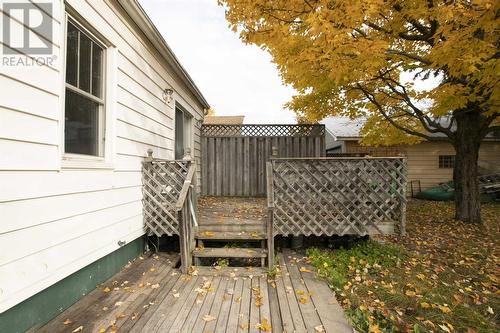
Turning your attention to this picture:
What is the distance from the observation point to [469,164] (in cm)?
693

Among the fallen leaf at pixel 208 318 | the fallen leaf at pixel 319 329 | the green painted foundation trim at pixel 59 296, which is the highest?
the green painted foundation trim at pixel 59 296

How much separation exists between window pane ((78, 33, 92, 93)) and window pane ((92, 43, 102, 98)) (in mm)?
96

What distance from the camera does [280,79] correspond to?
784 cm

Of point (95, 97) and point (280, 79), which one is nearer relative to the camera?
point (95, 97)

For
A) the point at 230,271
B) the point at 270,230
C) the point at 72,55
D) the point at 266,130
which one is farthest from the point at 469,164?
the point at 72,55

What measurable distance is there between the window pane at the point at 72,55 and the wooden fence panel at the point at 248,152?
559 centimetres

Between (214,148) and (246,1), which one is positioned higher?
(246,1)

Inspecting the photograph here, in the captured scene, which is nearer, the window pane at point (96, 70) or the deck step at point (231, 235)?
the window pane at point (96, 70)

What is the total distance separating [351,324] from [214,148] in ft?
21.8

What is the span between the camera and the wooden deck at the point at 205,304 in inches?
104

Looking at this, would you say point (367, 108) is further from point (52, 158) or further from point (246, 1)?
point (52, 158)

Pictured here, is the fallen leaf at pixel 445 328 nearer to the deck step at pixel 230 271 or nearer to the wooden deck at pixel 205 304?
the wooden deck at pixel 205 304

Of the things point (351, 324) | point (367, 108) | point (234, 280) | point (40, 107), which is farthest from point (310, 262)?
point (367, 108)

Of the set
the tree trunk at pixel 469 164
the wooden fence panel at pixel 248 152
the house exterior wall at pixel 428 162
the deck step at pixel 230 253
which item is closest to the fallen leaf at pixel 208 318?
the deck step at pixel 230 253
